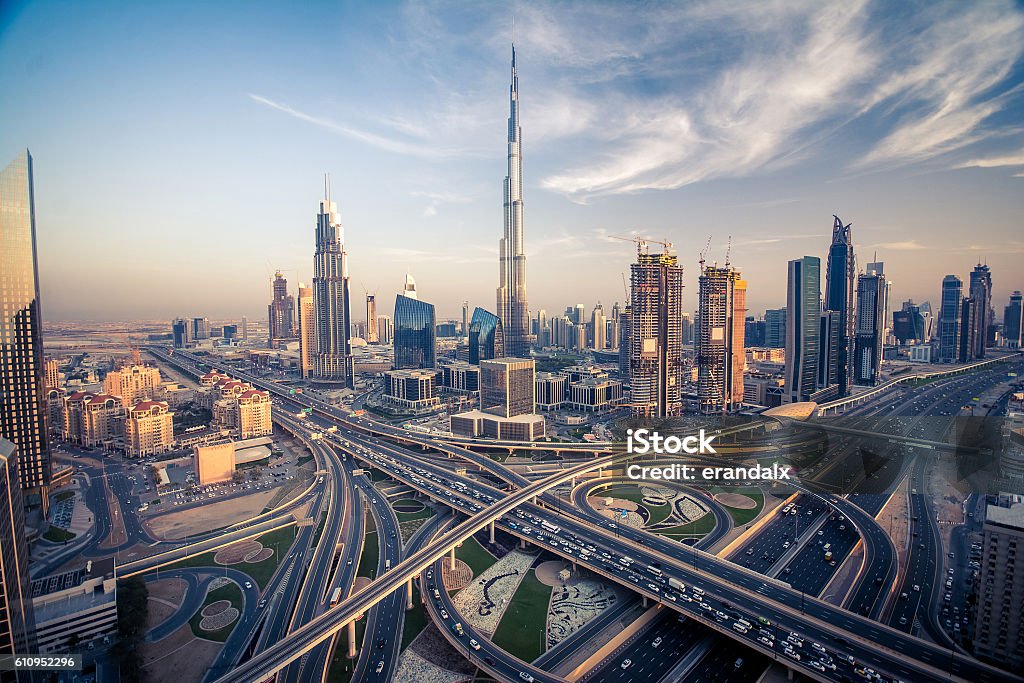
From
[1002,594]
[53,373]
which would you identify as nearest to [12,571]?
[1002,594]

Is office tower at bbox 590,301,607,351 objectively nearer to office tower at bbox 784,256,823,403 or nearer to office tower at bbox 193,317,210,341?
office tower at bbox 784,256,823,403

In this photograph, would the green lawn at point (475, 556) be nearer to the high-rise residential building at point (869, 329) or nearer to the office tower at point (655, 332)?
the office tower at point (655, 332)

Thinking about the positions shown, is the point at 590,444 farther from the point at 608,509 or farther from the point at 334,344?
the point at 334,344

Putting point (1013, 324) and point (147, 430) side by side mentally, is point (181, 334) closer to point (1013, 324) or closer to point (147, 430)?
point (147, 430)

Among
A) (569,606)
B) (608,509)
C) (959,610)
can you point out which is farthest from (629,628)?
(959,610)

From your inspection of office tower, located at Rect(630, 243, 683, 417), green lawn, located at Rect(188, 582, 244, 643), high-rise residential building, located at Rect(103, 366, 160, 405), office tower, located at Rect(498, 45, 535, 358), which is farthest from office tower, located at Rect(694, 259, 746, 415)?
high-rise residential building, located at Rect(103, 366, 160, 405)

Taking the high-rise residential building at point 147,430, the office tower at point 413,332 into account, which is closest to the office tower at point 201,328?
the office tower at point 413,332
